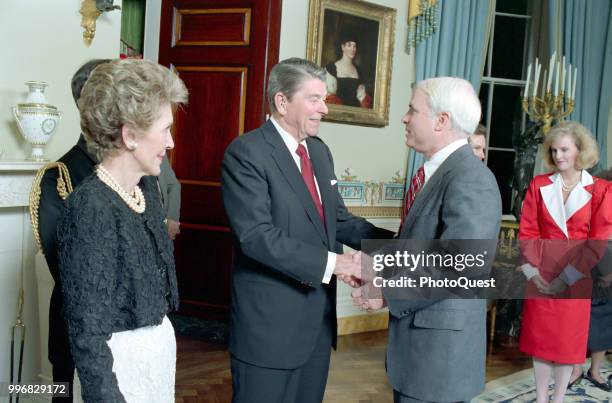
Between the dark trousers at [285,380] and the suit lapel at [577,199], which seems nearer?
the dark trousers at [285,380]

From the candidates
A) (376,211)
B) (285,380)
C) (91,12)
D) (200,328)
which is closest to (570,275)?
(285,380)

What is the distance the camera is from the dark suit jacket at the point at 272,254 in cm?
225

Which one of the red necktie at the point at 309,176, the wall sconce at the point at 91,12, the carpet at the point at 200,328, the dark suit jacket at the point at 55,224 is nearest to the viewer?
the dark suit jacket at the point at 55,224

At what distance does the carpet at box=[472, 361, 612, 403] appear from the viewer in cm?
407

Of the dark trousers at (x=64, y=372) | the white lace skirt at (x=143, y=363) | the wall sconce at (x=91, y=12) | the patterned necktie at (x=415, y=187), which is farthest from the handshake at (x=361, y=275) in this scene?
the wall sconce at (x=91, y=12)

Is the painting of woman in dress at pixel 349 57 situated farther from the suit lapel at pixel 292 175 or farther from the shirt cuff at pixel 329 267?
the shirt cuff at pixel 329 267

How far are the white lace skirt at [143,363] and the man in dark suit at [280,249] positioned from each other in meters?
0.58

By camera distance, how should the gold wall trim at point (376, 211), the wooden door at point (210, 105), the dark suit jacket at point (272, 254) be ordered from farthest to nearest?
the gold wall trim at point (376, 211)
the wooden door at point (210, 105)
the dark suit jacket at point (272, 254)

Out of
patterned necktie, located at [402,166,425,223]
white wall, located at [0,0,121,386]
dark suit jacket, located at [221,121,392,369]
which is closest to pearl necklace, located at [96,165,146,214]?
dark suit jacket, located at [221,121,392,369]

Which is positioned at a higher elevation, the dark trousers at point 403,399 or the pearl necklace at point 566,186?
the pearl necklace at point 566,186

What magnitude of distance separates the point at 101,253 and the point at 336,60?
13.8 ft

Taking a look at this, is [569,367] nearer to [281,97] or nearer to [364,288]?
[364,288]

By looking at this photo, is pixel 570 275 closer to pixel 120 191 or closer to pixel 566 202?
pixel 566 202

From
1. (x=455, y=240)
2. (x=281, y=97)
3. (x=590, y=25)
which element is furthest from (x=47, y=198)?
(x=590, y=25)
